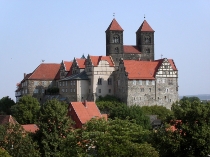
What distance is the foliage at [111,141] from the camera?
3869cm

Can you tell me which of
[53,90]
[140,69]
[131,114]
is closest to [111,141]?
[131,114]

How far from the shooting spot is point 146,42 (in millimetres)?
98938

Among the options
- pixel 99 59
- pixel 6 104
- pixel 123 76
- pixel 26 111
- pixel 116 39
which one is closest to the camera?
pixel 26 111

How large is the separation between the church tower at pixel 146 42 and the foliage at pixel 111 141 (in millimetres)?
57713

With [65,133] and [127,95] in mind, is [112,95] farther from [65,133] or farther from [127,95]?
[65,133]

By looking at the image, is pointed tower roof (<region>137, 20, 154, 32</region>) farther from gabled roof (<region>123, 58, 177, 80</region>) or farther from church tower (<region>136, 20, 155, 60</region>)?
gabled roof (<region>123, 58, 177, 80</region>)

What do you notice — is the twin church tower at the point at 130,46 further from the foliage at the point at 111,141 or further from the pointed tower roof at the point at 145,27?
the foliage at the point at 111,141

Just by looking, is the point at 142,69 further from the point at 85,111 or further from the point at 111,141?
the point at 111,141

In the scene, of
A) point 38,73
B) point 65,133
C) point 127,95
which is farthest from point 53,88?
point 65,133

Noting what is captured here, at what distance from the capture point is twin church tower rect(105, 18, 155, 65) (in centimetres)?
9569

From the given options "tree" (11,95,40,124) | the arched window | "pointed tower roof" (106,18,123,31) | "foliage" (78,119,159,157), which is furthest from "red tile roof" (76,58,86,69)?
"foliage" (78,119,159,157)

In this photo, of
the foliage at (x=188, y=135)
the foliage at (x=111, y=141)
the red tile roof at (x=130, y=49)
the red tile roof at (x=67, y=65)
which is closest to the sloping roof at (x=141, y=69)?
the red tile roof at (x=130, y=49)

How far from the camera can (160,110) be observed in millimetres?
81188

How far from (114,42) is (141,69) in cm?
1172
